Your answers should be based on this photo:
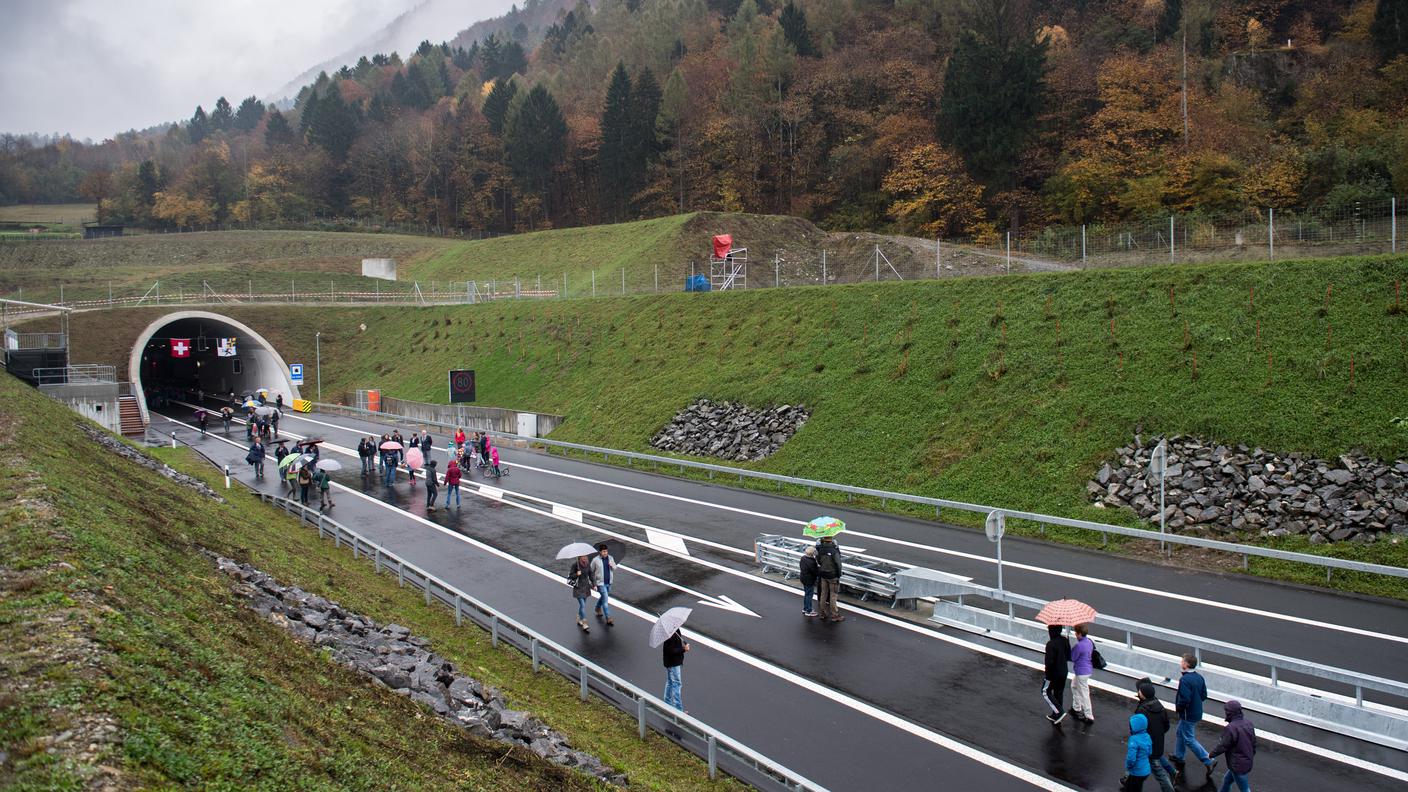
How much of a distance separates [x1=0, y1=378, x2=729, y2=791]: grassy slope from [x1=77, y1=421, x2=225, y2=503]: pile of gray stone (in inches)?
310

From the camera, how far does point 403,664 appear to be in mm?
11586

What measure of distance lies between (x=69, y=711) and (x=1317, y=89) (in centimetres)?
6037

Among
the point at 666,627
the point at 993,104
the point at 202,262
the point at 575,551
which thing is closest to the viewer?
the point at 666,627

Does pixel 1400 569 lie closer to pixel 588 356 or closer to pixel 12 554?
pixel 12 554

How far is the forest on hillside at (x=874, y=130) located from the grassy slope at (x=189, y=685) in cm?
3997

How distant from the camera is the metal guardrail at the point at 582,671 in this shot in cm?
971

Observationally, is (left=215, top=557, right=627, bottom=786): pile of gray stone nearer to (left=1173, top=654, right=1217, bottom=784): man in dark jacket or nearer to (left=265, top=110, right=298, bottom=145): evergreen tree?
(left=1173, top=654, right=1217, bottom=784): man in dark jacket

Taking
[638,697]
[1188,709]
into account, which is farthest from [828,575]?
[1188,709]

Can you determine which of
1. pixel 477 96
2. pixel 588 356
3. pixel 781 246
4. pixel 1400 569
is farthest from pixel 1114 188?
pixel 477 96

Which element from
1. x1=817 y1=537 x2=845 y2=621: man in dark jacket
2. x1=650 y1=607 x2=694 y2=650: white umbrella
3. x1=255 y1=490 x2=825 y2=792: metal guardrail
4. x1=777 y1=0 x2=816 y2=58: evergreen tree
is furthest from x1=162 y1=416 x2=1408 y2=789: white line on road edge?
x1=777 y1=0 x2=816 y2=58: evergreen tree

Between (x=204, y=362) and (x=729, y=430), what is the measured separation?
49736 millimetres

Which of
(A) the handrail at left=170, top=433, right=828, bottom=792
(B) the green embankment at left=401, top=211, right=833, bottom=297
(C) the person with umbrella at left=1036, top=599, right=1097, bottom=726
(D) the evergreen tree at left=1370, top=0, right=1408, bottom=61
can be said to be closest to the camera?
(A) the handrail at left=170, top=433, right=828, bottom=792

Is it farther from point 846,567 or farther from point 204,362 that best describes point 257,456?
point 204,362

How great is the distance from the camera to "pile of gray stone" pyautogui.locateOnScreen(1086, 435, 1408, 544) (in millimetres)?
16594
